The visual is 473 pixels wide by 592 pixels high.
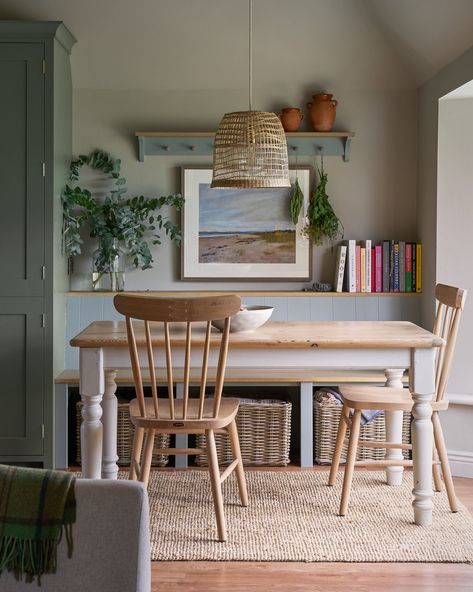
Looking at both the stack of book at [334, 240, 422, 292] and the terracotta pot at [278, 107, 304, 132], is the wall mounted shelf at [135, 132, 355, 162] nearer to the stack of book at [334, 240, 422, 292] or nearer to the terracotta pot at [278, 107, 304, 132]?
the terracotta pot at [278, 107, 304, 132]

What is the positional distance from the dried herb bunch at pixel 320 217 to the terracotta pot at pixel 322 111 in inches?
11.3

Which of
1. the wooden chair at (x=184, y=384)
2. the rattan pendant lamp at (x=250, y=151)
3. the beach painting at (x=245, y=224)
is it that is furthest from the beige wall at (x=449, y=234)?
the wooden chair at (x=184, y=384)

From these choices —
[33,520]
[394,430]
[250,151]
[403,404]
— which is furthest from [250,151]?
[33,520]

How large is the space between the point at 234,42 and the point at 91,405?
97.8 inches

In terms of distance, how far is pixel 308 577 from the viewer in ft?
10.3

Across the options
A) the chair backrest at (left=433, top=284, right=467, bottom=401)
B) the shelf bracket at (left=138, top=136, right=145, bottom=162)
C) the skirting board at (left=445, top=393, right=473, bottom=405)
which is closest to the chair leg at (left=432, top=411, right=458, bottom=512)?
the chair backrest at (left=433, top=284, right=467, bottom=401)

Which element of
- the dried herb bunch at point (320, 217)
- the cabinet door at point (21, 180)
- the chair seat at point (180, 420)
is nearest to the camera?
the chair seat at point (180, 420)

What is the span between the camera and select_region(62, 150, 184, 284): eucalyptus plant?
4930 millimetres

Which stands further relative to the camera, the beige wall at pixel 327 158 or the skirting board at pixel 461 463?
the beige wall at pixel 327 158

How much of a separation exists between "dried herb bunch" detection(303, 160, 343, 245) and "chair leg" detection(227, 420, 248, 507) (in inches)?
66.7

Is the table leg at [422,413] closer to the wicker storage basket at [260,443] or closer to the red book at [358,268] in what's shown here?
the wicker storage basket at [260,443]

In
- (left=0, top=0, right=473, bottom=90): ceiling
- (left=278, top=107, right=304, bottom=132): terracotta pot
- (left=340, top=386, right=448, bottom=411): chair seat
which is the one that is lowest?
(left=340, top=386, right=448, bottom=411): chair seat

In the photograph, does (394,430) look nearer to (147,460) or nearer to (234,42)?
(147,460)

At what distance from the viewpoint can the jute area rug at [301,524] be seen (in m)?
3.35
